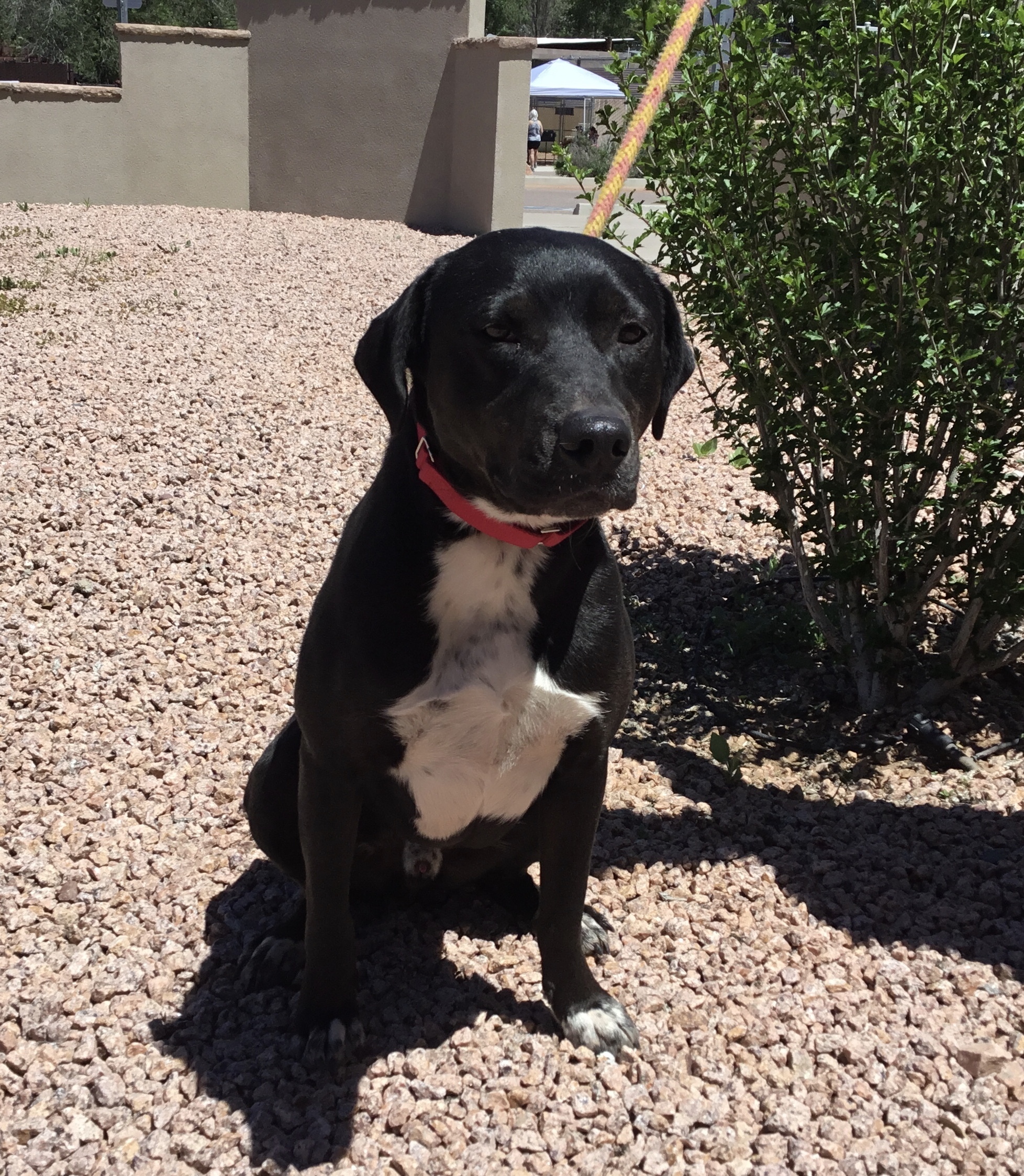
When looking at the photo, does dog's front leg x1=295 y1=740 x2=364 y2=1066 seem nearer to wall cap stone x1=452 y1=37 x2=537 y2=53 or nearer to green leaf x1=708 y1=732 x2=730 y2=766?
green leaf x1=708 y1=732 x2=730 y2=766

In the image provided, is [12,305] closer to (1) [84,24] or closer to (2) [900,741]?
(2) [900,741]

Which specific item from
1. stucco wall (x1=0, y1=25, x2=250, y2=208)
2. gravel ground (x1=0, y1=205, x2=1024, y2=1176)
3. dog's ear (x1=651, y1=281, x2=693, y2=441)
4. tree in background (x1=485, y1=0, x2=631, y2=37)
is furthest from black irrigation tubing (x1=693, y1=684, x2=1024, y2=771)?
tree in background (x1=485, y1=0, x2=631, y2=37)

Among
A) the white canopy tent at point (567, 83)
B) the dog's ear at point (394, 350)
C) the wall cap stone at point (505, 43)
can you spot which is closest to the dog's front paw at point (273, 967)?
the dog's ear at point (394, 350)

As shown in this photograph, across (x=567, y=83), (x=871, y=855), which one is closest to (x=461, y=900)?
(x=871, y=855)

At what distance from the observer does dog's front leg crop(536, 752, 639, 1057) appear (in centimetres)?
255

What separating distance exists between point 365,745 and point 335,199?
12.2 meters

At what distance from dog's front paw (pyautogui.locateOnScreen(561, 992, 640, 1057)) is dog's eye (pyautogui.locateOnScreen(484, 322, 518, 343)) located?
1.46m

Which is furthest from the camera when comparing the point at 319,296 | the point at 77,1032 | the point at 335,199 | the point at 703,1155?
the point at 335,199

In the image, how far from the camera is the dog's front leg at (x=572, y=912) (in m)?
2.55

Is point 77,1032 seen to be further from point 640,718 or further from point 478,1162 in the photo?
point 640,718

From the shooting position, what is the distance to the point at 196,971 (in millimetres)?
2840

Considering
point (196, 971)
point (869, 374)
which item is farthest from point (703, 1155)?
point (869, 374)

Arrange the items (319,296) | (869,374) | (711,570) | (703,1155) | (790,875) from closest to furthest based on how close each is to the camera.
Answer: (703,1155) → (790,875) → (869,374) → (711,570) → (319,296)

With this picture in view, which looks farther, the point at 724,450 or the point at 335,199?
the point at 335,199
